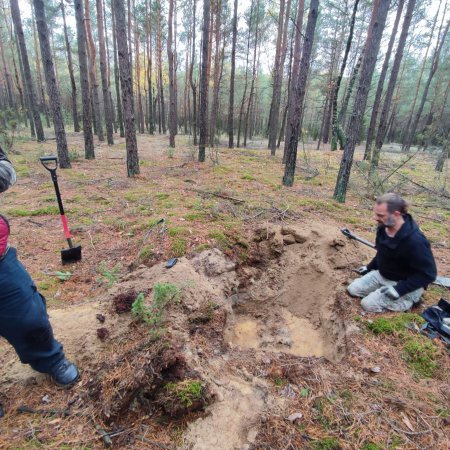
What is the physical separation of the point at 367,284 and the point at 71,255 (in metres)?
4.45

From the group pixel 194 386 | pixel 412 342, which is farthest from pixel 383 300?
pixel 194 386

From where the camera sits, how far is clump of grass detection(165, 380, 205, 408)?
211 centimetres

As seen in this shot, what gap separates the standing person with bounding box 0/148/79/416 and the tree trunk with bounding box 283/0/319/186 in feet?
25.6

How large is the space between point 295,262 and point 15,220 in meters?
5.57

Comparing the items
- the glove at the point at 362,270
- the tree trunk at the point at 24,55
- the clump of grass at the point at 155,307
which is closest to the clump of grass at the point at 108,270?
the clump of grass at the point at 155,307

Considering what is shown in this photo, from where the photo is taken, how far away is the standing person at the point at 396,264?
318cm

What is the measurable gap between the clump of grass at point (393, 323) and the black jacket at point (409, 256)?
296 mm

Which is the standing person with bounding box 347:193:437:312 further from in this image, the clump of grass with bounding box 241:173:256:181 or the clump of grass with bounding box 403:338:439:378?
the clump of grass with bounding box 241:173:256:181

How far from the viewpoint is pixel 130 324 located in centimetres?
274

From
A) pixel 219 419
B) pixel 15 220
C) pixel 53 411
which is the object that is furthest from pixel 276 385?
pixel 15 220

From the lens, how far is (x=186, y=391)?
2.15 meters

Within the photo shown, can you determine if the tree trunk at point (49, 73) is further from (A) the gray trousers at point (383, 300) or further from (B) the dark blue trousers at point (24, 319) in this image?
(A) the gray trousers at point (383, 300)

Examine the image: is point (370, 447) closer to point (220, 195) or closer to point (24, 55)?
point (220, 195)

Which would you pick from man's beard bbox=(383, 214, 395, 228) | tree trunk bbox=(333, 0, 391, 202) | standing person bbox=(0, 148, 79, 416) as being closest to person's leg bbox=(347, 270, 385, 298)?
man's beard bbox=(383, 214, 395, 228)
